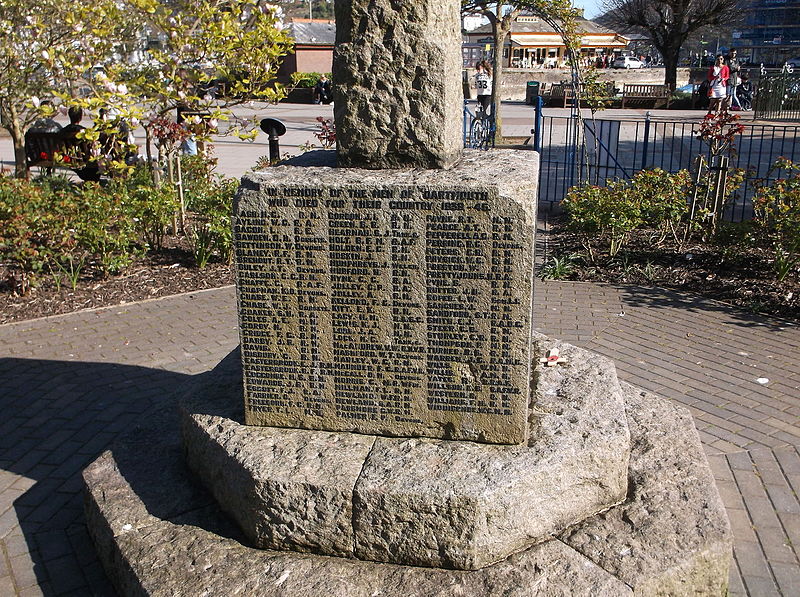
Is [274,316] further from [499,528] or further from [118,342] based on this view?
[118,342]

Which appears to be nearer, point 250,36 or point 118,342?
point 118,342

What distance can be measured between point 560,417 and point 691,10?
3826 centimetres

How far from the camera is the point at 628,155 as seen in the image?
1644 cm

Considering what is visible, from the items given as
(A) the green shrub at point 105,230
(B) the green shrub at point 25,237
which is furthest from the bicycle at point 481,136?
(B) the green shrub at point 25,237

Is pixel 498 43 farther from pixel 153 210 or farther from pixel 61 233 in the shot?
pixel 61 233

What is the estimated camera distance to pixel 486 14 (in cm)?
1795

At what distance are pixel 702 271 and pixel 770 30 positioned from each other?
89.4 meters

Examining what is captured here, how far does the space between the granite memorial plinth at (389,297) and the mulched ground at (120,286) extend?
14.4 ft

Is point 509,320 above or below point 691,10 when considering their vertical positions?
below

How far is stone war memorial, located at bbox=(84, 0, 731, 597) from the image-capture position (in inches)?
127

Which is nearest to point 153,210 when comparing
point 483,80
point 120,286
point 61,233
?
point 120,286

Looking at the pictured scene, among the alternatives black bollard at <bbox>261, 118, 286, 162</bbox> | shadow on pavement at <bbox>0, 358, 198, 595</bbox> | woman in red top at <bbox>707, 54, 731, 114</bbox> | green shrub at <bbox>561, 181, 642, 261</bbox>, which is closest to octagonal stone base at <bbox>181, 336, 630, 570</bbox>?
shadow on pavement at <bbox>0, 358, 198, 595</bbox>

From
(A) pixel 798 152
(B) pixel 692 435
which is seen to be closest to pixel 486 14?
(A) pixel 798 152

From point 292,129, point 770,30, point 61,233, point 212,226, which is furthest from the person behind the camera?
point 770,30
